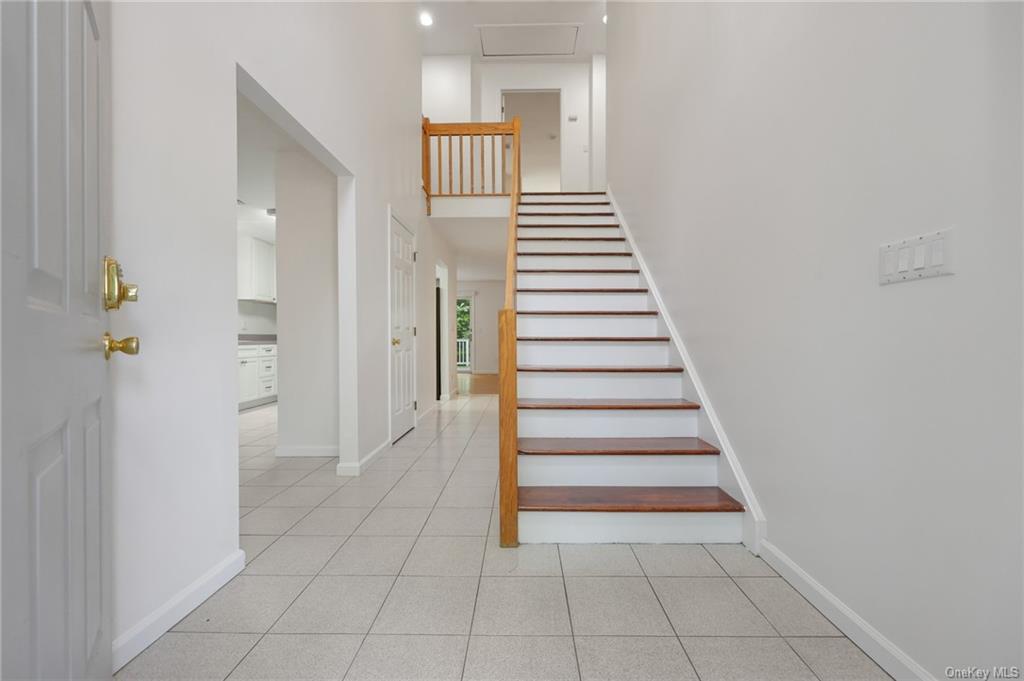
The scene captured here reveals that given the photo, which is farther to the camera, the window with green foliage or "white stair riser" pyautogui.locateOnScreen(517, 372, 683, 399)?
the window with green foliage

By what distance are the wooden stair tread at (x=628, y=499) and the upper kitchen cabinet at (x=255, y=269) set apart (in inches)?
207

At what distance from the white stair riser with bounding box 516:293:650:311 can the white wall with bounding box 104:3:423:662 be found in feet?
6.53

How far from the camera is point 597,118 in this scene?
7.62m

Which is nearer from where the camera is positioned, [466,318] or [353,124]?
[353,124]

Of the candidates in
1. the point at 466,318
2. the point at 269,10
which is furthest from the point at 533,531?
the point at 466,318

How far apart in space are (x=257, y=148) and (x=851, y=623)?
4.39 m

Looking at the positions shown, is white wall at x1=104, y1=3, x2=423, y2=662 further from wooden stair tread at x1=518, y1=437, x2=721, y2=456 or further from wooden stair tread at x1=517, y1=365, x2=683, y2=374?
wooden stair tread at x1=517, y1=365, x2=683, y2=374

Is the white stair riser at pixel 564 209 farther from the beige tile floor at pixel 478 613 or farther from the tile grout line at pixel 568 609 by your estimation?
the tile grout line at pixel 568 609

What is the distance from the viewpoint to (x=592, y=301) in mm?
3531

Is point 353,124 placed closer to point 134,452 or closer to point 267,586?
point 134,452

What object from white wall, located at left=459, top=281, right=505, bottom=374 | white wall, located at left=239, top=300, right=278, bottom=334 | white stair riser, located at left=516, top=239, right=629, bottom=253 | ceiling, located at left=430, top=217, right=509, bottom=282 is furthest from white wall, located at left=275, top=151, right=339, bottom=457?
white wall, located at left=459, top=281, right=505, bottom=374

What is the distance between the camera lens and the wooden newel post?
79.7 inches

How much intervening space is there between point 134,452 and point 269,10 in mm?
1926

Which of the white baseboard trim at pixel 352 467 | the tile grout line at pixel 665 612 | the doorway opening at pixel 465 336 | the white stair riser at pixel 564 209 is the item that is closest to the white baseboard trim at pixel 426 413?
the white baseboard trim at pixel 352 467
